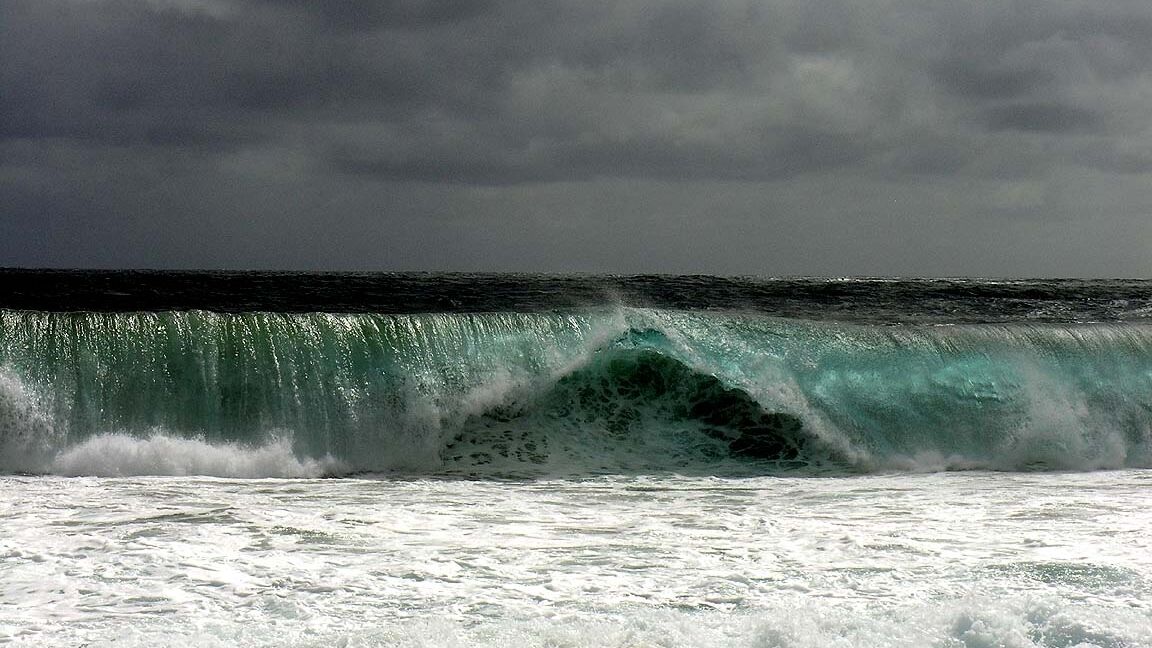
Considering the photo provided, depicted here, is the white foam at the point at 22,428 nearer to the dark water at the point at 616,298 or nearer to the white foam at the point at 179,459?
the white foam at the point at 179,459

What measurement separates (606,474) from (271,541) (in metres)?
5.10

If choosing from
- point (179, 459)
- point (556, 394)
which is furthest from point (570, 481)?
point (179, 459)

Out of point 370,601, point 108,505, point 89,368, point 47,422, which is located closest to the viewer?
point 370,601

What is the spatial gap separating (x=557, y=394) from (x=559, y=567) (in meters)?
7.37

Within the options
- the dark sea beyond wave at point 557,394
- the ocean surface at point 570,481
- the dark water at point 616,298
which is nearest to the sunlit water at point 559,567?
the ocean surface at point 570,481

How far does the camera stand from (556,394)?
1433 cm

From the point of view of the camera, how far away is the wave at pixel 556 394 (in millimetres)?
12133

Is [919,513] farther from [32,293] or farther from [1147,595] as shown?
[32,293]

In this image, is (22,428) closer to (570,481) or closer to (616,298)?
(570,481)

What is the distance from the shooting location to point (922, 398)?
1488 centimetres

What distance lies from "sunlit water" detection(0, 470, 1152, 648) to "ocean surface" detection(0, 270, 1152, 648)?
0.03m

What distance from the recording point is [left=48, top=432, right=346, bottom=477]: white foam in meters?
11.2

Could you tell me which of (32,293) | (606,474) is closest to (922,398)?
(606,474)

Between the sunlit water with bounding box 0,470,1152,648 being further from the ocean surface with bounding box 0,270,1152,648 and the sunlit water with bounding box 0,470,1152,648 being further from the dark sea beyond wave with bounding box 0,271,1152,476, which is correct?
the dark sea beyond wave with bounding box 0,271,1152,476
